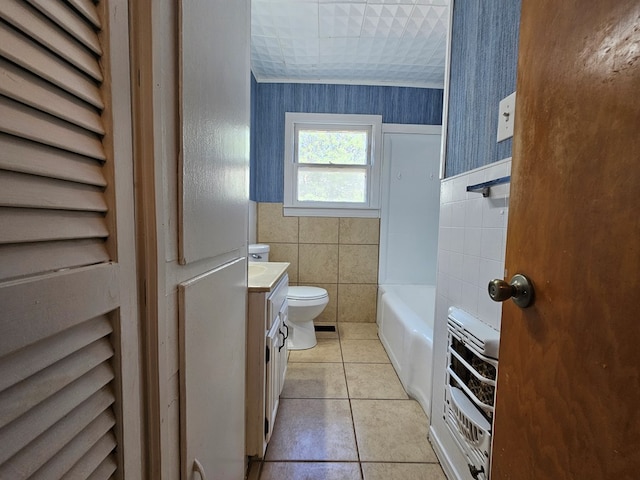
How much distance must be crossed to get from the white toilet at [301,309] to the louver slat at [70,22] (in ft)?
6.77

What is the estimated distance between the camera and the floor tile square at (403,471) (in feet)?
4.26

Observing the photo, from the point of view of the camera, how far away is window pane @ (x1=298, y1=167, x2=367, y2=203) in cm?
296

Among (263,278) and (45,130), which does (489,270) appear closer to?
(263,278)

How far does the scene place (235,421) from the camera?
3.27 feet

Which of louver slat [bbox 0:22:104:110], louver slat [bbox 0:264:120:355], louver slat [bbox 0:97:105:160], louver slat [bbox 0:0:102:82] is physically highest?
louver slat [bbox 0:0:102:82]

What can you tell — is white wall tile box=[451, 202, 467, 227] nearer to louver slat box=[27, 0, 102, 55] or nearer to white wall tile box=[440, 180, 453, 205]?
white wall tile box=[440, 180, 453, 205]

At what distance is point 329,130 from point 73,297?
2.85m

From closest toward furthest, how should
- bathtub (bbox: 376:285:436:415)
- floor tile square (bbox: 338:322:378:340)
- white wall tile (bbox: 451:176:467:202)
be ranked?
1. white wall tile (bbox: 451:176:467:202)
2. bathtub (bbox: 376:285:436:415)
3. floor tile square (bbox: 338:322:378:340)

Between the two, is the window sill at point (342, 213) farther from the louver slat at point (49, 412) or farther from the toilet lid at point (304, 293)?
the louver slat at point (49, 412)

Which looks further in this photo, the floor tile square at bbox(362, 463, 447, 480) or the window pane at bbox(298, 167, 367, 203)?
the window pane at bbox(298, 167, 367, 203)

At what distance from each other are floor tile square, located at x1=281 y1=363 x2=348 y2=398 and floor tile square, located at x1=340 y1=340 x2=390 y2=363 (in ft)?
0.59

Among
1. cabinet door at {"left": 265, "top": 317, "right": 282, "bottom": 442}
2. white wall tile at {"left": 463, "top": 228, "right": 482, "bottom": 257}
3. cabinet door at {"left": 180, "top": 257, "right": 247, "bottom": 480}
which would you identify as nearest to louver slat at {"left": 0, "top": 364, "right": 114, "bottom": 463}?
cabinet door at {"left": 180, "top": 257, "right": 247, "bottom": 480}

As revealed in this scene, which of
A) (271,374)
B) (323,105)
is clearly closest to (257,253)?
(271,374)

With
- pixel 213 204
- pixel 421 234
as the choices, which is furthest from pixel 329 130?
pixel 213 204
